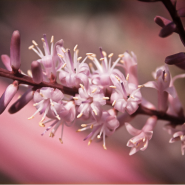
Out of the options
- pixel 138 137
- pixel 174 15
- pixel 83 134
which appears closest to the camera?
pixel 174 15

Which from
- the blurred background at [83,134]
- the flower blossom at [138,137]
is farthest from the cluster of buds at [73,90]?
the blurred background at [83,134]

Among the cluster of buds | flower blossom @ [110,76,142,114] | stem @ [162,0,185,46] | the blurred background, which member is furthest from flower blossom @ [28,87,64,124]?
the blurred background

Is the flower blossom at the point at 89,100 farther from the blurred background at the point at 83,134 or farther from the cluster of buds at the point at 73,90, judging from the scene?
the blurred background at the point at 83,134

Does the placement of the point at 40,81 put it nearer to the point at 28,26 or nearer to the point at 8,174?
the point at 8,174

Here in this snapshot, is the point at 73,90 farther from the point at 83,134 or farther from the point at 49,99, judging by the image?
the point at 83,134

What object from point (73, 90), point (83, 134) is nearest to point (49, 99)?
point (73, 90)

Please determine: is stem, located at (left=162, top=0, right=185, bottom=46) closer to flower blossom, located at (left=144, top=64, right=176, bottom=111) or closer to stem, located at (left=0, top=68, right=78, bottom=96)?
flower blossom, located at (left=144, top=64, right=176, bottom=111)

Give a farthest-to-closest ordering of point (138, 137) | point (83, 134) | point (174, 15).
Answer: point (83, 134)
point (138, 137)
point (174, 15)

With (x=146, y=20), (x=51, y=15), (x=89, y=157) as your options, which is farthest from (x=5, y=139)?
(x=146, y=20)
